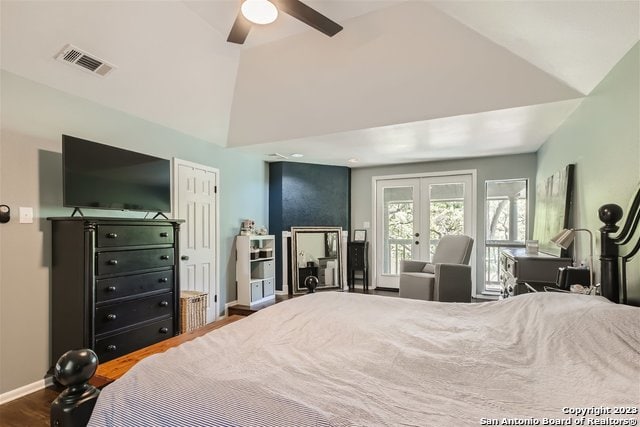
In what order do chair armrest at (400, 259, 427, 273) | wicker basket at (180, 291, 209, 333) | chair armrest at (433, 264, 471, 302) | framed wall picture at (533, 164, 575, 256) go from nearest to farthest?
framed wall picture at (533, 164, 575, 256) < wicker basket at (180, 291, 209, 333) < chair armrest at (433, 264, 471, 302) < chair armrest at (400, 259, 427, 273)

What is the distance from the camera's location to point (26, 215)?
2434 millimetres

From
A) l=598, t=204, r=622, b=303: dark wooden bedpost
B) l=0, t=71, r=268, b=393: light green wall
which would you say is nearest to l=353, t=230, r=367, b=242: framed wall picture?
l=0, t=71, r=268, b=393: light green wall

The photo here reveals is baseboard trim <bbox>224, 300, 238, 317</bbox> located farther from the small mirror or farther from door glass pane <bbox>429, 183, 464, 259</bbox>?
door glass pane <bbox>429, 183, 464, 259</bbox>

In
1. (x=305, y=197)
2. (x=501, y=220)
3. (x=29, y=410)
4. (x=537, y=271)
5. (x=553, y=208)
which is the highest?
(x=305, y=197)

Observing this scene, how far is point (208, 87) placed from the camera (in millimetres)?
3473

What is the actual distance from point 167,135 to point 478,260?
4597 mm

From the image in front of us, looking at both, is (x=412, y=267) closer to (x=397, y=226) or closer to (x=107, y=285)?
(x=397, y=226)

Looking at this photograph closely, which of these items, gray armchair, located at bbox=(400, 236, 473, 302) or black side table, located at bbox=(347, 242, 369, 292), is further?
black side table, located at bbox=(347, 242, 369, 292)

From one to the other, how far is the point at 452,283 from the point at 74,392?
11.7ft

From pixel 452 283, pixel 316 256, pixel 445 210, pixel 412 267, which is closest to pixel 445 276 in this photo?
pixel 452 283

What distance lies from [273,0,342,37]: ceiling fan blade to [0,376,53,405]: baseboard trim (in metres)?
3.13

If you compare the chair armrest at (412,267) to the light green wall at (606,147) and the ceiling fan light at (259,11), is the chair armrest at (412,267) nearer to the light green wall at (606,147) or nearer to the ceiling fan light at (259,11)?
the light green wall at (606,147)

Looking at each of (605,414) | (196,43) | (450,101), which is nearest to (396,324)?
(605,414)

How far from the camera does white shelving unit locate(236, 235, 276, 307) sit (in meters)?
4.64
